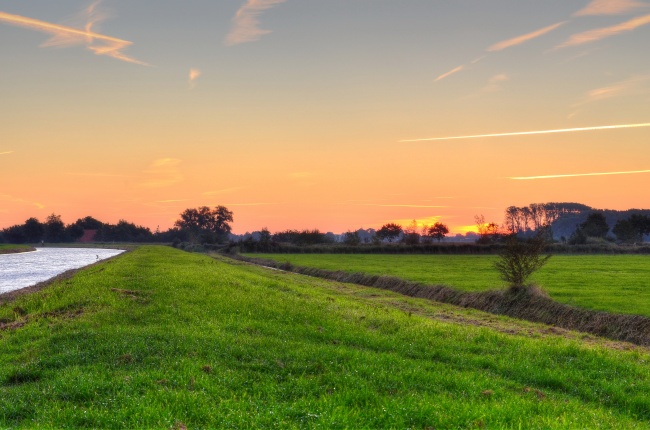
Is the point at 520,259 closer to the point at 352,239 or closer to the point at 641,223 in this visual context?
the point at 352,239

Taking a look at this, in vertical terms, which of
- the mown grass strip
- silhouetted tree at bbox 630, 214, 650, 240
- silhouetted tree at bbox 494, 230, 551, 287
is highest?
silhouetted tree at bbox 630, 214, 650, 240

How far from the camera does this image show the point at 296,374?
553 inches

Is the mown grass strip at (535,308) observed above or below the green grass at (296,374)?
below

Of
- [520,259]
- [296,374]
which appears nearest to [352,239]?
[520,259]

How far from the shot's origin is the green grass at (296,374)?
36.0 ft

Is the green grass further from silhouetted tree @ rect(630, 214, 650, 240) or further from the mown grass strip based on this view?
silhouetted tree @ rect(630, 214, 650, 240)

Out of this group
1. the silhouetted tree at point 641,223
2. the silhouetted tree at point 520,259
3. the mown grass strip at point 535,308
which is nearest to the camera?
the mown grass strip at point 535,308

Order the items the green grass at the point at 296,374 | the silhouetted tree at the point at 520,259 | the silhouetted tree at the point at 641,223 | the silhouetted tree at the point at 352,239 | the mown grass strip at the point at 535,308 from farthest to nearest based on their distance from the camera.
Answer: the silhouetted tree at the point at 641,223 < the silhouetted tree at the point at 352,239 < the silhouetted tree at the point at 520,259 < the mown grass strip at the point at 535,308 < the green grass at the point at 296,374

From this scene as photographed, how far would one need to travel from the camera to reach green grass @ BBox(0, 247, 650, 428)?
10969 millimetres

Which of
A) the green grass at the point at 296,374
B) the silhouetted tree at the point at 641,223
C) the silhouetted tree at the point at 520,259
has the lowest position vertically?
the green grass at the point at 296,374

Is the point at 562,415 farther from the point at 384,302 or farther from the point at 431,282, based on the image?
the point at 431,282

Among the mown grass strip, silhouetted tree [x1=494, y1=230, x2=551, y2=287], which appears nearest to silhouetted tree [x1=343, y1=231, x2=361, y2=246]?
the mown grass strip

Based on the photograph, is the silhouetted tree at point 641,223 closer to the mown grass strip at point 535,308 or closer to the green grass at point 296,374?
the mown grass strip at point 535,308

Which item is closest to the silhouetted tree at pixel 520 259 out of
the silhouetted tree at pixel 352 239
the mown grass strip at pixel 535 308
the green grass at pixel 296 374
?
the mown grass strip at pixel 535 308
